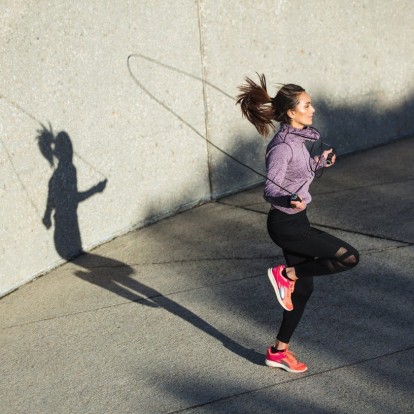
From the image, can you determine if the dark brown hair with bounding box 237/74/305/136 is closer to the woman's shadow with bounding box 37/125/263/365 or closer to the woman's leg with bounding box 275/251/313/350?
the woman's leg with bounding box 275/251/313/350

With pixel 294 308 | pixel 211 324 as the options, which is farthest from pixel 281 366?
pixel 211 324

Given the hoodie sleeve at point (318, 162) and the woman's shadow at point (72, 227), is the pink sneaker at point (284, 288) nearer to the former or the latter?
the hoodie sleeve at point (318, 162)

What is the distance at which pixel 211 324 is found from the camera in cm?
598

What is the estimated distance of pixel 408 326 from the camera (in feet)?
18.0

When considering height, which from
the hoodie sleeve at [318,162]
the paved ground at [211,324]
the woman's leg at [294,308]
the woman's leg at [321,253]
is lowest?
the paved ground at [211,324]

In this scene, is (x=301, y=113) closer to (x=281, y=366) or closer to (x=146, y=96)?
(x=281, y=366)

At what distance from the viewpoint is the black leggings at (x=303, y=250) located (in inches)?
202

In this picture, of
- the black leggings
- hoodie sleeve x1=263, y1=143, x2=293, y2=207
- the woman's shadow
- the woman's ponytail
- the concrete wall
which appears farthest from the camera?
the concrete wall

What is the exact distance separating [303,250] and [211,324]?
3.55 ft

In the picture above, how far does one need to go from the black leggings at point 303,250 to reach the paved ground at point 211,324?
0.33 m

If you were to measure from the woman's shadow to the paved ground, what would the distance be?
0.08 feet

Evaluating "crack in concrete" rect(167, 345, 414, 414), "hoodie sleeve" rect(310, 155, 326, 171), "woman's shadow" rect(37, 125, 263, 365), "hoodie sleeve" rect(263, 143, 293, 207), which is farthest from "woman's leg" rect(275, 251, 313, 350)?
"woman's shadow" rect(37, 125, 263, 365)

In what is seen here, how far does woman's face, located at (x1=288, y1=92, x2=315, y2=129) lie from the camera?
5.15 meters

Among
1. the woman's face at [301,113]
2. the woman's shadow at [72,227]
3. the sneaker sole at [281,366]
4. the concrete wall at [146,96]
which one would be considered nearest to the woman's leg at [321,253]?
the sneaker sole at [281,366]
